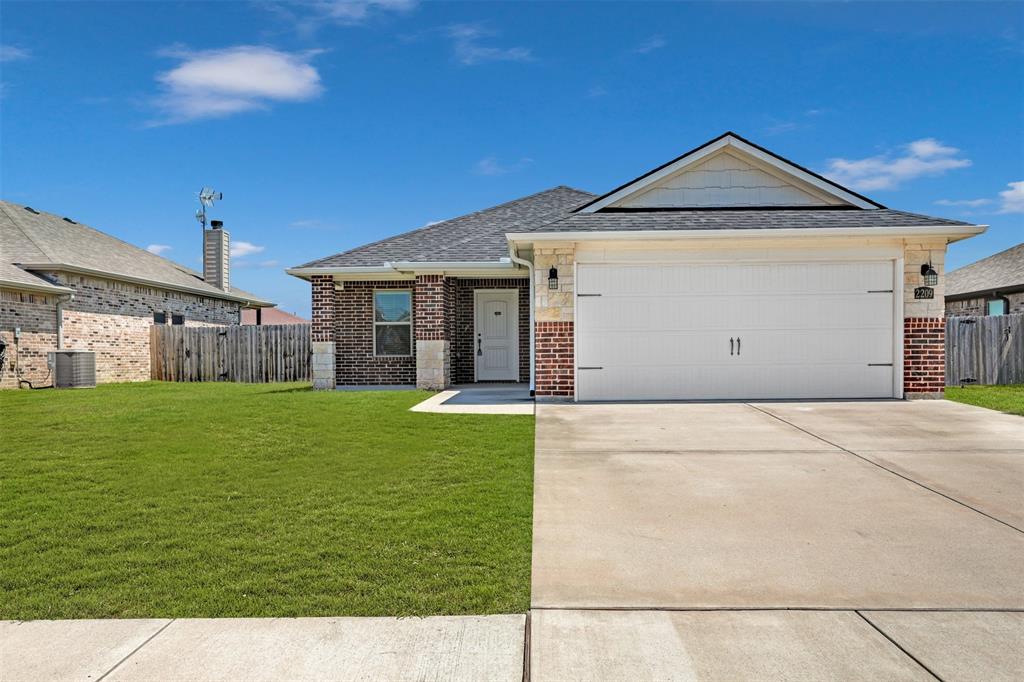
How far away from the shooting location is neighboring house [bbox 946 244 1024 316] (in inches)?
856

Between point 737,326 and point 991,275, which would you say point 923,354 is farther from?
point 991,275

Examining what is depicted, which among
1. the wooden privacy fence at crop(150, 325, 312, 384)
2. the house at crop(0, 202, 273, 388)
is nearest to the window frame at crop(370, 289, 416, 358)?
the wooden privacy fence at crop(150, 325, 312, 384)

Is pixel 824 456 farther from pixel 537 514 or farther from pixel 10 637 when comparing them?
pixel 10 637

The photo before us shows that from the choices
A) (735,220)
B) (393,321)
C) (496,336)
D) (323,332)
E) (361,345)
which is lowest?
(361,345)

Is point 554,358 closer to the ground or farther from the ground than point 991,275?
closer to the ground

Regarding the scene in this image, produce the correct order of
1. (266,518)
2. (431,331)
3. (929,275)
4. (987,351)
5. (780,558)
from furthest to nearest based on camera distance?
(987,351) < (431,331) < (929,275) < (266,518) < (780,558)

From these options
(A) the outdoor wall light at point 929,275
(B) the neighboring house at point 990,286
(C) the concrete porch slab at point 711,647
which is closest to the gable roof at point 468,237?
(A) the outdoor wall light at point 929,275

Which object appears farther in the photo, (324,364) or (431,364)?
(324,364)

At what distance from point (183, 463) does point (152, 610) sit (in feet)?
12.7

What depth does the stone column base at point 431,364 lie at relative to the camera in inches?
573

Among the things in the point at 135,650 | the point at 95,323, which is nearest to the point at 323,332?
the point at 95,323

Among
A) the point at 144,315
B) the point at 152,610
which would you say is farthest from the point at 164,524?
the point at 144,315

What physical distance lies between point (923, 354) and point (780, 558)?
30.6 feet

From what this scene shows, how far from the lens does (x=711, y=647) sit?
9.82ft
